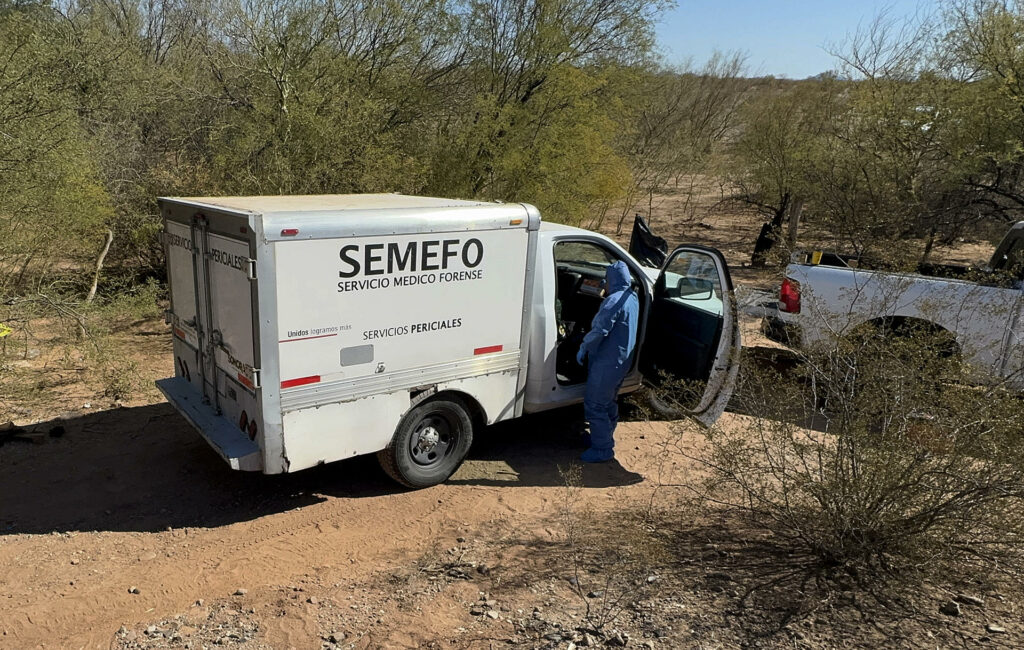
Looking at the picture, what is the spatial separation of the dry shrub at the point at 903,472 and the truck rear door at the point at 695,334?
1.21 m

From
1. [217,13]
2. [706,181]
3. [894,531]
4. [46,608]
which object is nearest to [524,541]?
[894,531]

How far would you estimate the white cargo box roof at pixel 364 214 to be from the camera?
4.04m

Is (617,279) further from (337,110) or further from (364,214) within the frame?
(337,110)

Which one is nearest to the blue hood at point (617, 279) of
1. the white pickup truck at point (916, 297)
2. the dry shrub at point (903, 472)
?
the white pickup truck at point (916, 297)

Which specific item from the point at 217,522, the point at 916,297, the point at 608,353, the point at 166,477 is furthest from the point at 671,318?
the point at 166,477

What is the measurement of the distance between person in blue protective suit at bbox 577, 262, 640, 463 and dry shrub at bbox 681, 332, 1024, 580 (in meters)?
1.60

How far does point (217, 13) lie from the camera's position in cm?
1102

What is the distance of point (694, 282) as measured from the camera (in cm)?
588

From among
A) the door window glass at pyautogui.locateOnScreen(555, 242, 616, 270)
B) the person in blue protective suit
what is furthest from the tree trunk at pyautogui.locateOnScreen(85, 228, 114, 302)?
the person in blue protective suit

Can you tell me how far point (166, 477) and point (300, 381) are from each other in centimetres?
181

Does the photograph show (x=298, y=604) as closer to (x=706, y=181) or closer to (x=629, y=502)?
(x=629, y=502)

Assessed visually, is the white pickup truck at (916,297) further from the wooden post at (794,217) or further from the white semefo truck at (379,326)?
the wooden post at (794,217)

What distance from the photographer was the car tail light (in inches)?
261

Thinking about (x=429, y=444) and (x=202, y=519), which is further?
(x=429, y=444)
